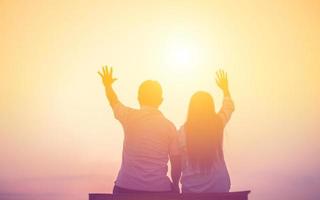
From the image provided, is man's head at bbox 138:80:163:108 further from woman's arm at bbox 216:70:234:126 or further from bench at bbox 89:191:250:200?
bench at bbox 89:191:250:200

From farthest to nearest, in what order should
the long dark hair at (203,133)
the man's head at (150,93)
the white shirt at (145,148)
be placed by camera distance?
the man's head at (150,93)
the long dark hair at (203,133)
the white shirt at (145,148)

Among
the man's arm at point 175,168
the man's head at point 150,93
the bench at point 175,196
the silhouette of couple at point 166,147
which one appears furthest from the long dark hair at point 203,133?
the bench at point 175,196

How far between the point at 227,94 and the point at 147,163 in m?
2.07

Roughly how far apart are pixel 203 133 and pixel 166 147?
55 centimetres

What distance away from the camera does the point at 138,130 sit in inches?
268

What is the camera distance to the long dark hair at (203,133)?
22.2 ft

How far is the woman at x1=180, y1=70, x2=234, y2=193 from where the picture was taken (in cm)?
679

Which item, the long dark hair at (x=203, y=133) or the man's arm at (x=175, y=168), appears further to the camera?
the man's arm at (x=175, y=168)

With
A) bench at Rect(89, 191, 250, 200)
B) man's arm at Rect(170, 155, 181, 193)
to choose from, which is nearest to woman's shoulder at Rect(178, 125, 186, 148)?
man's arm at Rect(170, 155, 181, 193)

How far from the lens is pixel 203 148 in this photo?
6770 mm

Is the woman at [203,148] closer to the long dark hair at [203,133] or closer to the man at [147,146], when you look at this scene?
the long dark hair at [203,133]

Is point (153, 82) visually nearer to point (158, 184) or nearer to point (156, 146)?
point (156, 146)

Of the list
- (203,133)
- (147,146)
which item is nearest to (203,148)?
(203,133)

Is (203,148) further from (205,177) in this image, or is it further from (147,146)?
(147,146)
